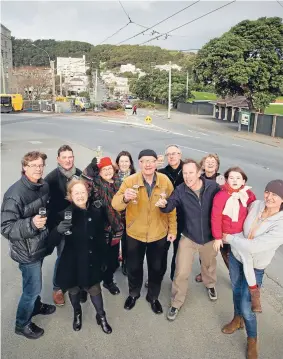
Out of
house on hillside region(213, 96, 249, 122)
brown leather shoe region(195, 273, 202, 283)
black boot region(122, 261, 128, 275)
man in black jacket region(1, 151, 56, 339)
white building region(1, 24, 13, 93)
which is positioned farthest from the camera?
white building region(1, 24, 13, 93)

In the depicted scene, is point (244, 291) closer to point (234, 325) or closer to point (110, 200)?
point (234, 325)

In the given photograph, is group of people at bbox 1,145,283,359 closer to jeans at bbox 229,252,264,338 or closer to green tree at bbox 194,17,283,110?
jeans at bbox 229,252,264,338

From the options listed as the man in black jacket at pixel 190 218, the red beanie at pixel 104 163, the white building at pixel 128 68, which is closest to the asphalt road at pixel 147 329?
the man in black jacket at pixel 190 218

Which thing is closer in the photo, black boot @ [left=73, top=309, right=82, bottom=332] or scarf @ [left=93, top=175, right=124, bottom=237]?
black boot @ [left=73, top=309, right=82, bottom=332]

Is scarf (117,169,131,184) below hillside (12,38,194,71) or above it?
below

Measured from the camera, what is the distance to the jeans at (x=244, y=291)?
10.7 feet

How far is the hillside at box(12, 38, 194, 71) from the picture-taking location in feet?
377

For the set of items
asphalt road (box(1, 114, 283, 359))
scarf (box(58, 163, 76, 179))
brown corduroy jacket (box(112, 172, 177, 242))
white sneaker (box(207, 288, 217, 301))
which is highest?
scarf (box(58, 163, 76, 179))

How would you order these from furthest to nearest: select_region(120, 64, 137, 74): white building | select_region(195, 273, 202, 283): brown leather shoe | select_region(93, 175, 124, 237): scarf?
1. select_region(120, 64, 137, 74): white building
2. select_region(195, 273, 202, 283): brown leather shoe
3. select_region(93, 175, 124, 237): scarf

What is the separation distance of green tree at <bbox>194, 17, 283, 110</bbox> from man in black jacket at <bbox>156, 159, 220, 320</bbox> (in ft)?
69.8

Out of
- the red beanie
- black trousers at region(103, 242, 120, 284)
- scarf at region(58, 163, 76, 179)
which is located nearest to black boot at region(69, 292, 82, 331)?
black trousers at region(103, 242, 120, 284)

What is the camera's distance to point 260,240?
3.05 metres

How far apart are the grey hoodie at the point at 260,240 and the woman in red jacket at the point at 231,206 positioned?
0.36ft

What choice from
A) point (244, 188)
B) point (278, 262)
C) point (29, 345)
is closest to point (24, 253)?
point (29, 345)
